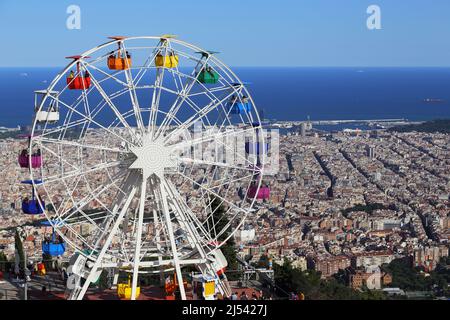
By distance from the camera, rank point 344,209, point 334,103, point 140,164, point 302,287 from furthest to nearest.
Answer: point 334,103
point 344,209
point 302,287
point 140,164

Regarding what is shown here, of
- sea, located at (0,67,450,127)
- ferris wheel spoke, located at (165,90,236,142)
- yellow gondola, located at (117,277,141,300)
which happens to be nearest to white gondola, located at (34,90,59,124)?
ferris wheel spoke, located at (165,90,236,142)

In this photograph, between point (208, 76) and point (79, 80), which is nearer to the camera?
point (79, 80)

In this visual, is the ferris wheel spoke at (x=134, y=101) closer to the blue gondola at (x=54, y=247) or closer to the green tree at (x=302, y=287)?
the blue gondola at (x=54, y=247)

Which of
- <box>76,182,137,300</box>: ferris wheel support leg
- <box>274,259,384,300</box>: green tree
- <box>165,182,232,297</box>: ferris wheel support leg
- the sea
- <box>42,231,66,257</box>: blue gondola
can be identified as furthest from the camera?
the sea

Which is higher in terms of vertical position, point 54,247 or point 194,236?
point 194,236

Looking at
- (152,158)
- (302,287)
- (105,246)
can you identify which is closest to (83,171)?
(152,158)

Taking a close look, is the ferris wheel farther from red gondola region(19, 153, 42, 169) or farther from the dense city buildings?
the dense city buildings

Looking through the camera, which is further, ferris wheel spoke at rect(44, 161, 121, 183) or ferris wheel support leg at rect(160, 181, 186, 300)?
ferris wheel support leg at rect(160, 181, 186, 300)

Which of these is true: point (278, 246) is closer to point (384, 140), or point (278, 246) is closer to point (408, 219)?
point (408, 219)

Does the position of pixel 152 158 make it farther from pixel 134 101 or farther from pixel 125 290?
pixel 125 290

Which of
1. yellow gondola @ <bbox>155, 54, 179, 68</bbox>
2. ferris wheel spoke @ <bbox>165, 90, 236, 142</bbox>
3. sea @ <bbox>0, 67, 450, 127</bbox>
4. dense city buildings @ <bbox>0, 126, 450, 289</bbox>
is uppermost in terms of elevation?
sea @ <bbox>0, 67, 450, 127</bbox>
